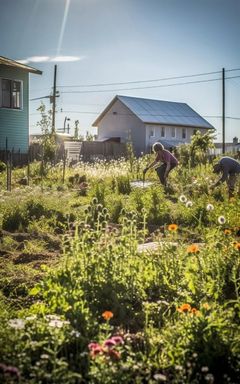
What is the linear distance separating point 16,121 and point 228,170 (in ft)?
44.6

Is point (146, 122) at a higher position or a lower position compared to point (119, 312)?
higher

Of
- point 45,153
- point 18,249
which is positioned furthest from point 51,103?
point 18,249

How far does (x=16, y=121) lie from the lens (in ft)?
75.0

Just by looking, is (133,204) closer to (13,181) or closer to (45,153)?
(13,181)

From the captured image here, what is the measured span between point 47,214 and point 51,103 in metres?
30.9

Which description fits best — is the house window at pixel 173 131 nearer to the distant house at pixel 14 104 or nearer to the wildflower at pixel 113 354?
the distant house at pixel 14 104

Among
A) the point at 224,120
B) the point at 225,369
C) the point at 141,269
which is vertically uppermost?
the point at 224,120

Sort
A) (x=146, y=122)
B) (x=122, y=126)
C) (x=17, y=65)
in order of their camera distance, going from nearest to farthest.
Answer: (x=17, y=65) < (x=146, y=122) < (x=122, y=126)

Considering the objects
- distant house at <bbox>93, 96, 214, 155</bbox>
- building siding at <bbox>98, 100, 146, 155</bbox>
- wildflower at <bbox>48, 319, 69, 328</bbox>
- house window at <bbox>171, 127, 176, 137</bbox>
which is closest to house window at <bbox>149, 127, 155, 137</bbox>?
distant house at <bbox>93, 96, 214, 155</bbox>

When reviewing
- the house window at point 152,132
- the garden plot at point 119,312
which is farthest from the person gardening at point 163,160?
the house window at point 152,132

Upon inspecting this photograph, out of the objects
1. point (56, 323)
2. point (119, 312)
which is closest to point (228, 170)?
point (119, 312)

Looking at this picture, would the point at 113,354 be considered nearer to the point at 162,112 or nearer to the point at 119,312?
the point at 119,312

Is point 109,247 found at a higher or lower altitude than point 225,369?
higher

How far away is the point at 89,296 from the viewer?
3941mm
